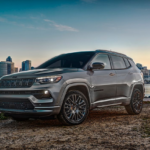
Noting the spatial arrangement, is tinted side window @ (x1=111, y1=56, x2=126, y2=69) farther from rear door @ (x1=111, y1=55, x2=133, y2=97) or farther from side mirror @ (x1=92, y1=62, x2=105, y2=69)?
side mirror @ (x1=92, y1=62, x2=105, y2=69)

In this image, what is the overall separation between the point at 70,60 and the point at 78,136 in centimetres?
250

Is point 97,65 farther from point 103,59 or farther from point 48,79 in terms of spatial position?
point 48,79

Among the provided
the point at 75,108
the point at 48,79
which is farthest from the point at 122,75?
the point at 48,79

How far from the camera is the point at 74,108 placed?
5.56 metres

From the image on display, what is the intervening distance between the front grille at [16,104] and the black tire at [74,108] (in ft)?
2.33

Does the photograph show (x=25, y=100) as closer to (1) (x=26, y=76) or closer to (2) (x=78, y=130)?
(1) (x=26, y=76)

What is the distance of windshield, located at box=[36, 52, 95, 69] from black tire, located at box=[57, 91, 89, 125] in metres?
0.83

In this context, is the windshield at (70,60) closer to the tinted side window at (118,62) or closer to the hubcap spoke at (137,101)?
the tinted side window at (118,62)

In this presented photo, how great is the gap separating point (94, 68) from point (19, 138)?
2462 mm

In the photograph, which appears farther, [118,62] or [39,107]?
[118,62]

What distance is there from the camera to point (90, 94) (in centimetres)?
586

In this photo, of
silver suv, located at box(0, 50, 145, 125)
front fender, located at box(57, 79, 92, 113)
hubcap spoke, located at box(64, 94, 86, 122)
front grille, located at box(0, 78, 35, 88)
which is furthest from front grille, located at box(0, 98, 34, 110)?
hubcap spoke, located at box(64, 94, 86, 122)

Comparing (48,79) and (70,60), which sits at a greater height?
(70,60)

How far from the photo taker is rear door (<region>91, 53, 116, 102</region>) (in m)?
6.00
